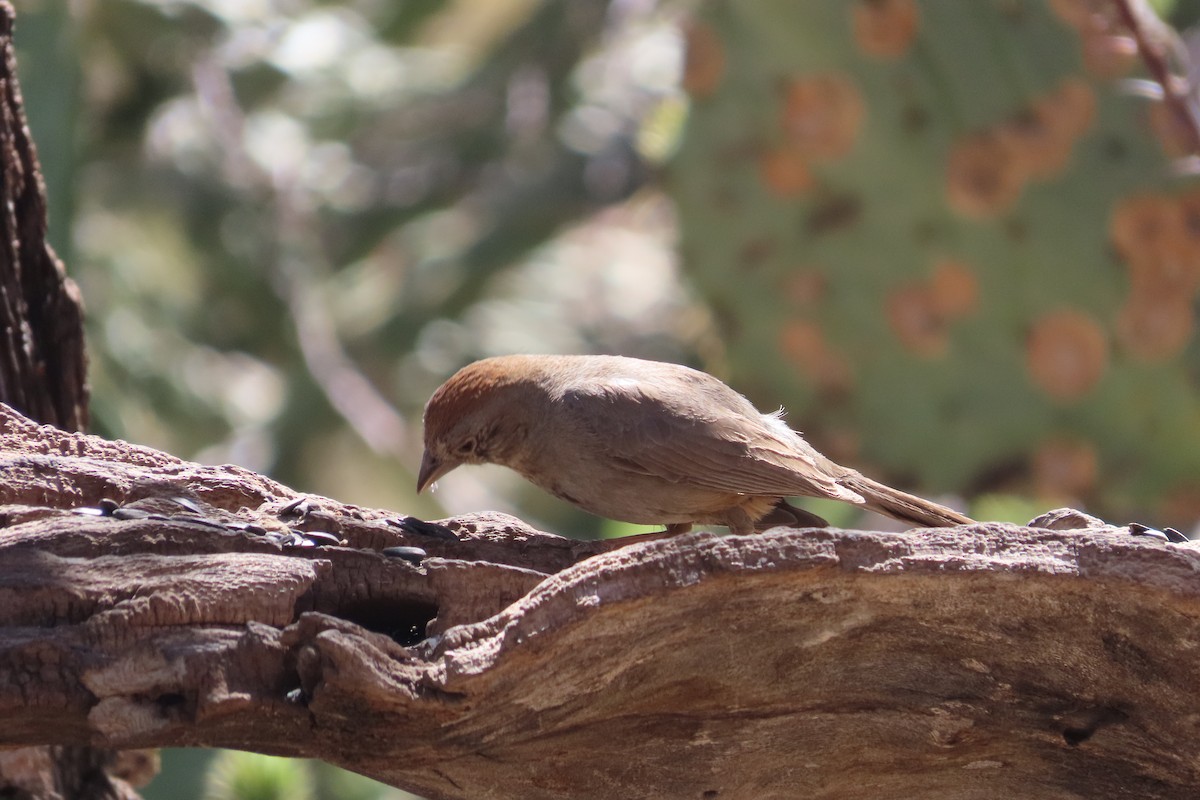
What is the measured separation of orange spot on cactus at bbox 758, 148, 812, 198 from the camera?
243 inches

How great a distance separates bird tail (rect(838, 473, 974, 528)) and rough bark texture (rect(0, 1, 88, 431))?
8.27 ft

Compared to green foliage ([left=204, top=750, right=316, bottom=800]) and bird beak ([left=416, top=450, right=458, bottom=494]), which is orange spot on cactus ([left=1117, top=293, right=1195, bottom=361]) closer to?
bird beak ([left=416, top=450, right=458, bottom=494])

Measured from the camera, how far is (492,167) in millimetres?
10742

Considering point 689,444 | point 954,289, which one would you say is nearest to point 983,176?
point 954,289

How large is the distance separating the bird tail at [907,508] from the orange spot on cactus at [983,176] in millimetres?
1920

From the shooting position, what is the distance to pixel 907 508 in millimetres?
4344

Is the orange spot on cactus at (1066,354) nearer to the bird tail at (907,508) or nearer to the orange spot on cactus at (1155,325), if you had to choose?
the orange spot on cactus at (1155,325)

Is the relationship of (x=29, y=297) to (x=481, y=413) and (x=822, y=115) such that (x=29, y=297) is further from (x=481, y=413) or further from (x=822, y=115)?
(x=822, y=115)

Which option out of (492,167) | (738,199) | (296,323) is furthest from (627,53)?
(738,199)

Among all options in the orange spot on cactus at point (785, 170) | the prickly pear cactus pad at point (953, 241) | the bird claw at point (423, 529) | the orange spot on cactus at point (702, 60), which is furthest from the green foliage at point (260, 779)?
the orange spot on cactus at point (702, 60)

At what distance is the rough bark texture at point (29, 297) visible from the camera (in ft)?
12.9

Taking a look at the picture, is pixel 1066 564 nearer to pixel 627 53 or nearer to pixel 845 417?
pixel 845 417

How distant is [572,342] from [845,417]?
3914 millimetres

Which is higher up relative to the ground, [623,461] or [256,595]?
[623,461]
